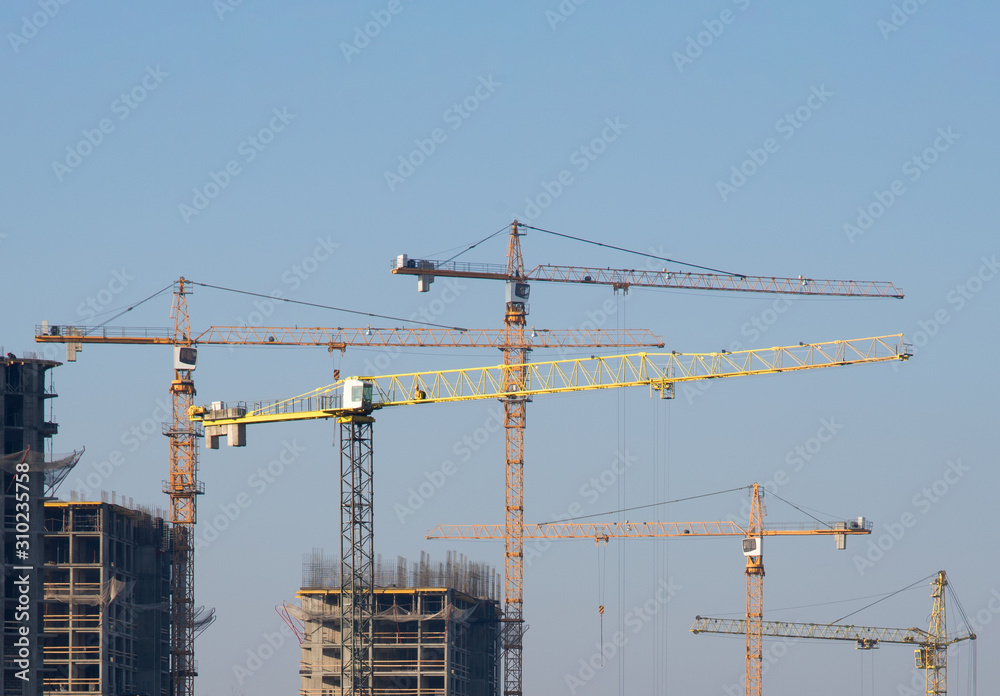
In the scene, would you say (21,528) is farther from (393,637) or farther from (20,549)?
(393,637)

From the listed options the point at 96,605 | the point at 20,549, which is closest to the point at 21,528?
the point at 20,549

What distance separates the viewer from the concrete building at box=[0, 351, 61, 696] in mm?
119562

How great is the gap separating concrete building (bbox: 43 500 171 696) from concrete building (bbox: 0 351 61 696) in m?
34.4

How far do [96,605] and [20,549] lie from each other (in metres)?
39.5

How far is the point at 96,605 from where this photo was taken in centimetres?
15900

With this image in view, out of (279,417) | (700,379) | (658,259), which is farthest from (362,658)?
(658,259)

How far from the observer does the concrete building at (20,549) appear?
119562 mm

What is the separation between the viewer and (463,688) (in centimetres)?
19775

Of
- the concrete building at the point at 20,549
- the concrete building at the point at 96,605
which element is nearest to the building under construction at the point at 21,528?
the concrete building at the point at 20,549

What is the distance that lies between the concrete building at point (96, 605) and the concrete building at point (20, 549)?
113 ft

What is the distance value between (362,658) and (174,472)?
5086cm

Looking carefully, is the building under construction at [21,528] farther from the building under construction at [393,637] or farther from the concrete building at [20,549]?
the building under construction at [393,637]

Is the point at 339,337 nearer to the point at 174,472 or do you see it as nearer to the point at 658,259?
the point at 174,472

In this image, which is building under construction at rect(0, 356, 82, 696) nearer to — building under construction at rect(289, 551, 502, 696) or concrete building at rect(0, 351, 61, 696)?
concrete building at rect(0, 351, 61, 696)
